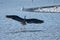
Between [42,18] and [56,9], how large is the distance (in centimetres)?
297

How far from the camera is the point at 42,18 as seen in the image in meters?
10.5

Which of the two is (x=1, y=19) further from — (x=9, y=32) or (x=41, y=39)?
(x=41, y=39)

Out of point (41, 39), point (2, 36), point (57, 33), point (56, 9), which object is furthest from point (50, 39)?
point (56, 9)

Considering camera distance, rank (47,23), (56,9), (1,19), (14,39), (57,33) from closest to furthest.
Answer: (14,39) < (57,33) < (47,23) < (1,19) < (56,9)

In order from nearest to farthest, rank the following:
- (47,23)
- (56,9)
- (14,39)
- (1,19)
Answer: (14,39)
(47,23)
(1,19)
(56,9)

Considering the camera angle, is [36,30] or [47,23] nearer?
[36,30]

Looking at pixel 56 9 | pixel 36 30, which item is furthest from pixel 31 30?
pixel 56 9

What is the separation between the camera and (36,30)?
330 inches

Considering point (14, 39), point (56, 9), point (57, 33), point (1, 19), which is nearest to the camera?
point (14, 39)

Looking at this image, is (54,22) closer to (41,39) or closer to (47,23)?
(47,23)

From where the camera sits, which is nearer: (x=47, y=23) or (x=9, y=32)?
(x=9, y=32)

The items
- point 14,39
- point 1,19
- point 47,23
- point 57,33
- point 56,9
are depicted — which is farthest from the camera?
point 56,9

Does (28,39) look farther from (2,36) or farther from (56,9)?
(56,9)

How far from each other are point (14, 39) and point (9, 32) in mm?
995
